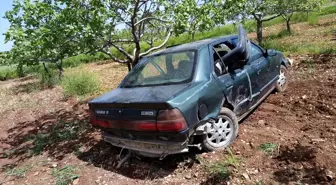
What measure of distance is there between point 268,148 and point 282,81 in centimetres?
259

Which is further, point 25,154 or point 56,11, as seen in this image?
point 25,154

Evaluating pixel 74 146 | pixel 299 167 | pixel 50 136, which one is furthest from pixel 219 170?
pixel 50 136

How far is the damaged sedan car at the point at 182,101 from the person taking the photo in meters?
3.13

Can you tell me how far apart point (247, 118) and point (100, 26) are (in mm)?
2844

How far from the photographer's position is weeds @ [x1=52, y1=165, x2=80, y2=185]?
3860mm

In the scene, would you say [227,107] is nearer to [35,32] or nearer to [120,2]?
[120,2]

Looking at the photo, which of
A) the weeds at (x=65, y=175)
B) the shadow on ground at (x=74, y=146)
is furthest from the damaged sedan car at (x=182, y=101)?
the weeds at (x=65, y=175)

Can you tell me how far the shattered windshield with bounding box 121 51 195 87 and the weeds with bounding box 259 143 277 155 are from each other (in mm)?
1327

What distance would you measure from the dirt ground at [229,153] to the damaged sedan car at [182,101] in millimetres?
279

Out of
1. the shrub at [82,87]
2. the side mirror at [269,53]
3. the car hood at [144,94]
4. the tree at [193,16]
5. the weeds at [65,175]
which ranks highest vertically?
the tree at [193,16]

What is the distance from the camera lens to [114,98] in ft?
12.0

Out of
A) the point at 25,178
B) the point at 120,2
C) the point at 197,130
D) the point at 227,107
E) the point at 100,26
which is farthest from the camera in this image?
the point at 120,2

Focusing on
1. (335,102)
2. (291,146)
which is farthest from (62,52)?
(335,102)

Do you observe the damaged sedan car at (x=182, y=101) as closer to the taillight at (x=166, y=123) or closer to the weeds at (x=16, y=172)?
the taillight at (x=166, y=123)
